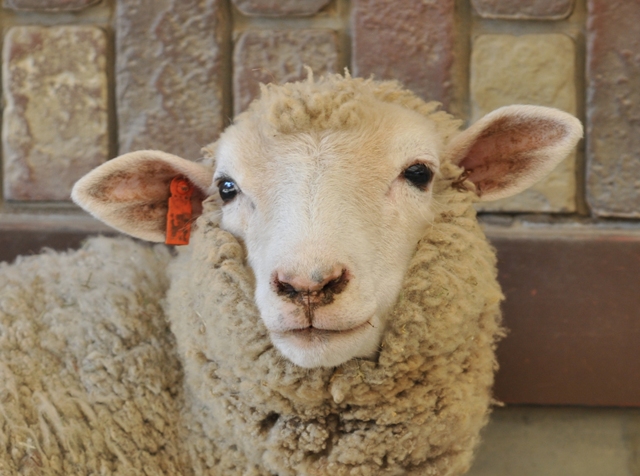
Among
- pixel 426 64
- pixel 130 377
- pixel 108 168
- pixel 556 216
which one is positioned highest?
pixel 426 64

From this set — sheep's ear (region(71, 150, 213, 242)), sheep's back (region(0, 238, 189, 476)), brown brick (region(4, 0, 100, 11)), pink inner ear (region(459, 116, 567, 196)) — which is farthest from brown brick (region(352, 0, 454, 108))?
sheep's back (region(0, 238, 189, 476))

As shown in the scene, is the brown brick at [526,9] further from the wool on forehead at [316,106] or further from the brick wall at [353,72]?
the wool on forehead at [316,106]

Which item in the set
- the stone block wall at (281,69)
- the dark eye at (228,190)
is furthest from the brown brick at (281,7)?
the dark eye at (228,190)

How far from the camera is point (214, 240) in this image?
163 cm

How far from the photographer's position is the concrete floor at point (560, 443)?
2.40 meters

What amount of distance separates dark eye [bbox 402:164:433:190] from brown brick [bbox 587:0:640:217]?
974mm

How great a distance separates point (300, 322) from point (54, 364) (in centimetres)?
75

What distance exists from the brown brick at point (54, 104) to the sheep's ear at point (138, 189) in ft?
2.50

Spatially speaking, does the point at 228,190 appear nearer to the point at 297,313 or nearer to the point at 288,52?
the point at 297,313

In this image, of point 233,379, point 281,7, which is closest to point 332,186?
point 233,379

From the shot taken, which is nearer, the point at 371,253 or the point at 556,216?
the point at 371,253

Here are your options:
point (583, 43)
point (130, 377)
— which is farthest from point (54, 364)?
point (583, 43)

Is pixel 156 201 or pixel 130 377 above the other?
pixel 156 201

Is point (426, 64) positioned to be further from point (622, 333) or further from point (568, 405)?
point (568, 405)
